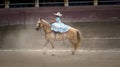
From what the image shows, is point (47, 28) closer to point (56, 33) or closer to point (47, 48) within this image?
point (56, 33)

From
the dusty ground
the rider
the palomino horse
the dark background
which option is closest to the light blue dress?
the rider

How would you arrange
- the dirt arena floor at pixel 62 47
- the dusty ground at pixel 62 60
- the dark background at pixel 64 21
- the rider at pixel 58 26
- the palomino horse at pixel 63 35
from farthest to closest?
the dark background at pixel 64 21 → the palomino horse at pixel 63 35 → the rider at pixel 58 26 → the dirt arena floor at pixel 62 47 → the dusty ground at pixel 62 60

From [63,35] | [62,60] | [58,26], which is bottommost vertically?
[62,60]

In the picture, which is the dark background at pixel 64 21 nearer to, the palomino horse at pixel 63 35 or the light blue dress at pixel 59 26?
the palomino horse at pixel 63 35

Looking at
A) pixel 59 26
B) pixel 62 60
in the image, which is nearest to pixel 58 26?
pixel 59 26

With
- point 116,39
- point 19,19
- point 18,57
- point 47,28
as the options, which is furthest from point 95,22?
point 18,57

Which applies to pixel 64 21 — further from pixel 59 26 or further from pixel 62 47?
pixel 59 26

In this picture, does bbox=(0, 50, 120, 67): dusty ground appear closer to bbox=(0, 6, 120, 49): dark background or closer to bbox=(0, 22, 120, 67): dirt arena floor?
bbox=(0, 22, 120, 67): dirt arena floor

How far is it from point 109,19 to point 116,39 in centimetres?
168

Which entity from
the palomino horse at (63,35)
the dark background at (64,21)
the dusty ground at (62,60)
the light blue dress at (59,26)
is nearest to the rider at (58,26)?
the light blue dress at (59,26)

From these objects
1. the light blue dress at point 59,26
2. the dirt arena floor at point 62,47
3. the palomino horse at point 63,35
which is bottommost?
the dirt arena floor at point 62,47

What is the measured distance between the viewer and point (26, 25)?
728 inches

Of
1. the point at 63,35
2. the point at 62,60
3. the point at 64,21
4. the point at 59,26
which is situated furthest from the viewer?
the point at 64,21

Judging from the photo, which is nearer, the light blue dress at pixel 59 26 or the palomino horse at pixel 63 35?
the light blue dress at pixel 59 26
